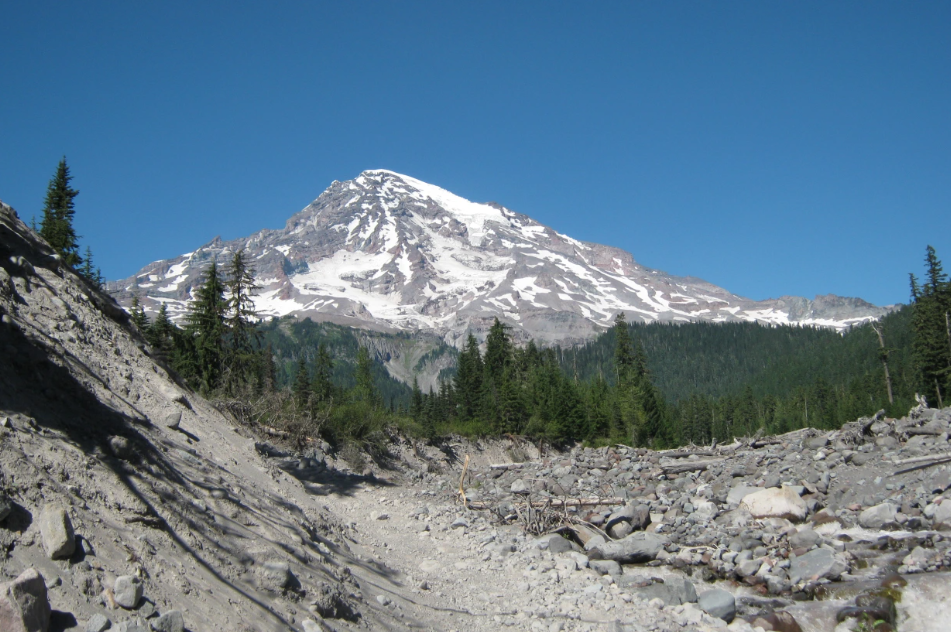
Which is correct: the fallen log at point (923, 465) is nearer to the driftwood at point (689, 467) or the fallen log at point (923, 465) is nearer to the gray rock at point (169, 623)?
the driftwood at point (689, 467)

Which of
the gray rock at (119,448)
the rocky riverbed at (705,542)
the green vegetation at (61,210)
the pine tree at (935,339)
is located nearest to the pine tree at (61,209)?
the green vegetation at (61,210)

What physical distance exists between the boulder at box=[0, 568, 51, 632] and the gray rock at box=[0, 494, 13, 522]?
A: 83cm

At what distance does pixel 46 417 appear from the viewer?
7070mm

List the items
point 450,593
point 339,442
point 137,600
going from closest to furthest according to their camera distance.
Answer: point 137,600 < point 450,593 < point 339,442

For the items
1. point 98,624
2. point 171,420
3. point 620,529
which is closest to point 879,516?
point 620,529

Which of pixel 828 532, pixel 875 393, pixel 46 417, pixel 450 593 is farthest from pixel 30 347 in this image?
pixel 875 393

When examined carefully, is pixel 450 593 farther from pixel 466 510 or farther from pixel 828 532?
pixel 828 532

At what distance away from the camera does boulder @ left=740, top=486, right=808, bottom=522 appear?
52.7 ft

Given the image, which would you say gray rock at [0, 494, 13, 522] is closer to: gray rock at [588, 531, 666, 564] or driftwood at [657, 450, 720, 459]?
gray rock at [588, 531, 666, 564]

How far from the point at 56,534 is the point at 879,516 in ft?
53.6

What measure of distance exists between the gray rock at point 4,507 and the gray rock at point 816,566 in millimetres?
12462

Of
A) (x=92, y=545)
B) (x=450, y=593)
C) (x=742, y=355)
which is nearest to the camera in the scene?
(x=92, y=545)

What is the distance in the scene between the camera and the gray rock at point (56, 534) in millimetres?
4828

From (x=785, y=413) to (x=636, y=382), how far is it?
42521mm
